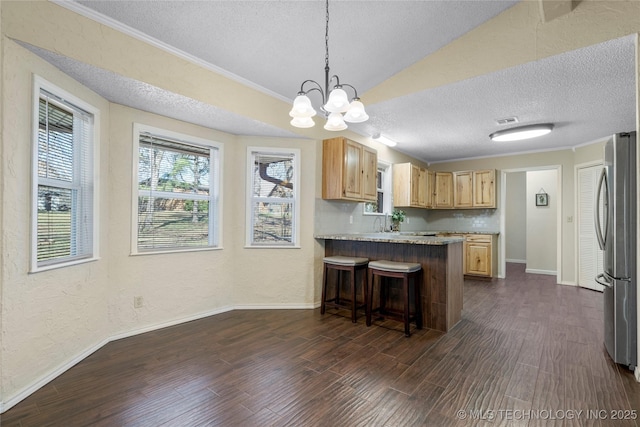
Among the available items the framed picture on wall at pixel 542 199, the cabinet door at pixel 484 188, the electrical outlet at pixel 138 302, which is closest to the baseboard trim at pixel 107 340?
the electrical outlet at pixel 138 302

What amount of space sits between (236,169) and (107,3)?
1989mm

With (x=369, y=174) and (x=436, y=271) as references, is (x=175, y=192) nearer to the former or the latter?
(x=369, y=174)

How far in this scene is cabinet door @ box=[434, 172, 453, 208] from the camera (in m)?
6.50

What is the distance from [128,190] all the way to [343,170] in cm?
242

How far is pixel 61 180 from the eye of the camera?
2.32 m

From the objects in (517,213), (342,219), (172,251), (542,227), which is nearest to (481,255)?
(542,227)

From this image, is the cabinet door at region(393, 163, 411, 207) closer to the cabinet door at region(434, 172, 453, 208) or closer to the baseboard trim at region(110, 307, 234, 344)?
the cabinet door at region(434, 172, 453, 208)

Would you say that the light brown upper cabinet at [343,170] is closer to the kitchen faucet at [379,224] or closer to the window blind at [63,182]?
the kitchen faucet at [379,224]

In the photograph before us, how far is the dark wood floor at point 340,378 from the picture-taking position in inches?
68.9

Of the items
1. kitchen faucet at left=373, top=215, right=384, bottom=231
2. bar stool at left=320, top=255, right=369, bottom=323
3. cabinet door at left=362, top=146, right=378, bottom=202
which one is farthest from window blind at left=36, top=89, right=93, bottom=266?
kitchen faucet at left=373, top=215, right=384, bottom=231

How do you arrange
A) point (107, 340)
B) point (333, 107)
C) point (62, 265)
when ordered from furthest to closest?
point (107, 340), point (62, 265), point (333, 107)

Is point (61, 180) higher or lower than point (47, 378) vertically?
higher

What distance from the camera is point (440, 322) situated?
3135 millimetres

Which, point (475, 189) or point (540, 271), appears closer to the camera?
point (475, 189)
